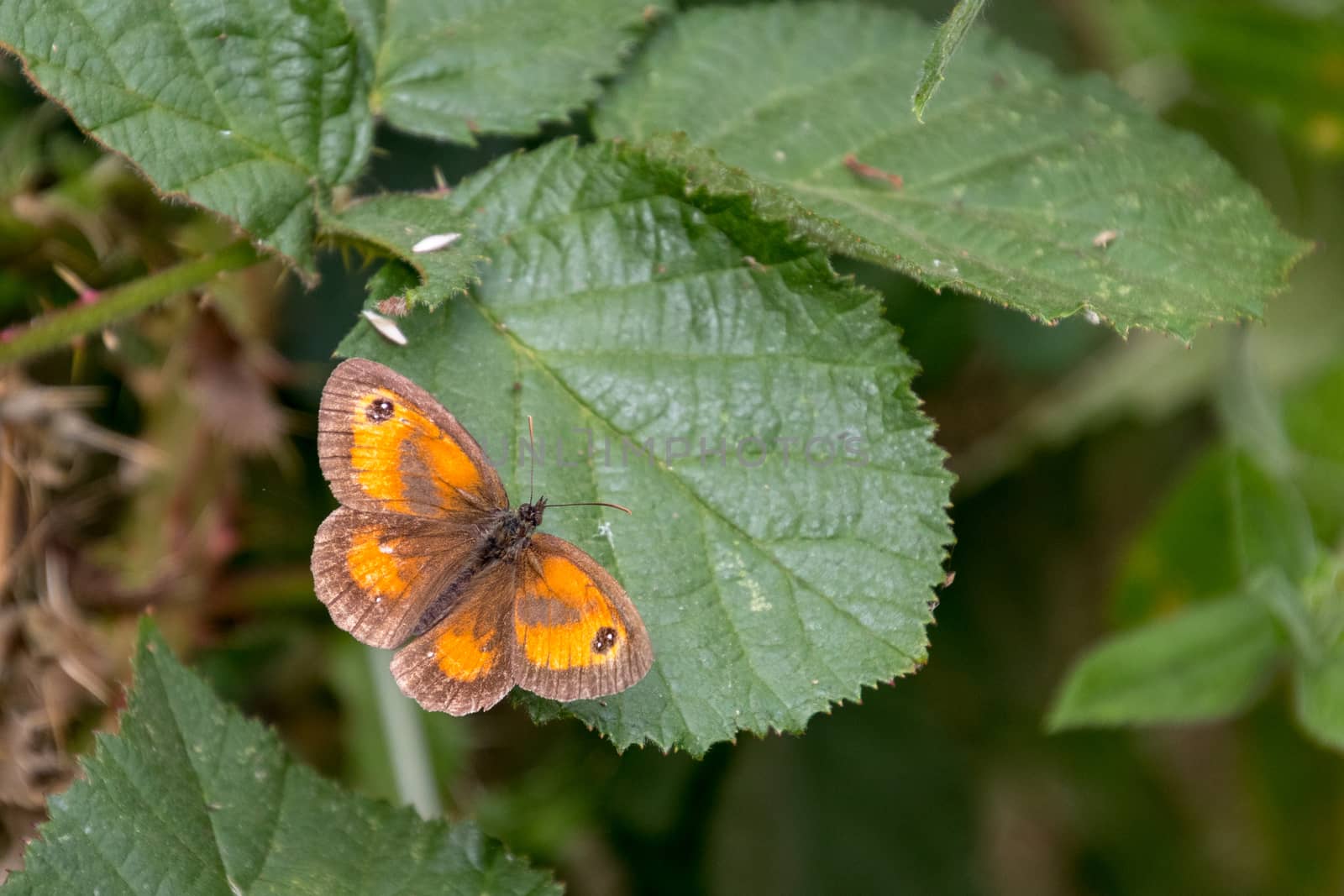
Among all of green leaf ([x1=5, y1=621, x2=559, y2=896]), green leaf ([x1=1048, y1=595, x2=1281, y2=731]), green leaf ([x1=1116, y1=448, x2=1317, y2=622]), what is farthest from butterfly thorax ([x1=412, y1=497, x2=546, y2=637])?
green leaf ([x1=1116, y1=448, x2=1317, y2=622])

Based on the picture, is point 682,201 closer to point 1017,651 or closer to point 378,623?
point 378,623

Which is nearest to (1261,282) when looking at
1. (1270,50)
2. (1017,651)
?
(1270,50)

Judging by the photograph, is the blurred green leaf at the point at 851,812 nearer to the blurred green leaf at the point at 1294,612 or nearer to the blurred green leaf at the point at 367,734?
the blurred green leaf at the point at 367,734

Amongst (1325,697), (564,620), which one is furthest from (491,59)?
(1325,697)

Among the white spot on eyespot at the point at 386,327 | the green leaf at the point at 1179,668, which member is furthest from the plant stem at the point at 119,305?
the green leaf at the point at 1179,668

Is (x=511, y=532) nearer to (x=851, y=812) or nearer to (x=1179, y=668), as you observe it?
(x=1179, y=668)

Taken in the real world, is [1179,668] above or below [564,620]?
below
